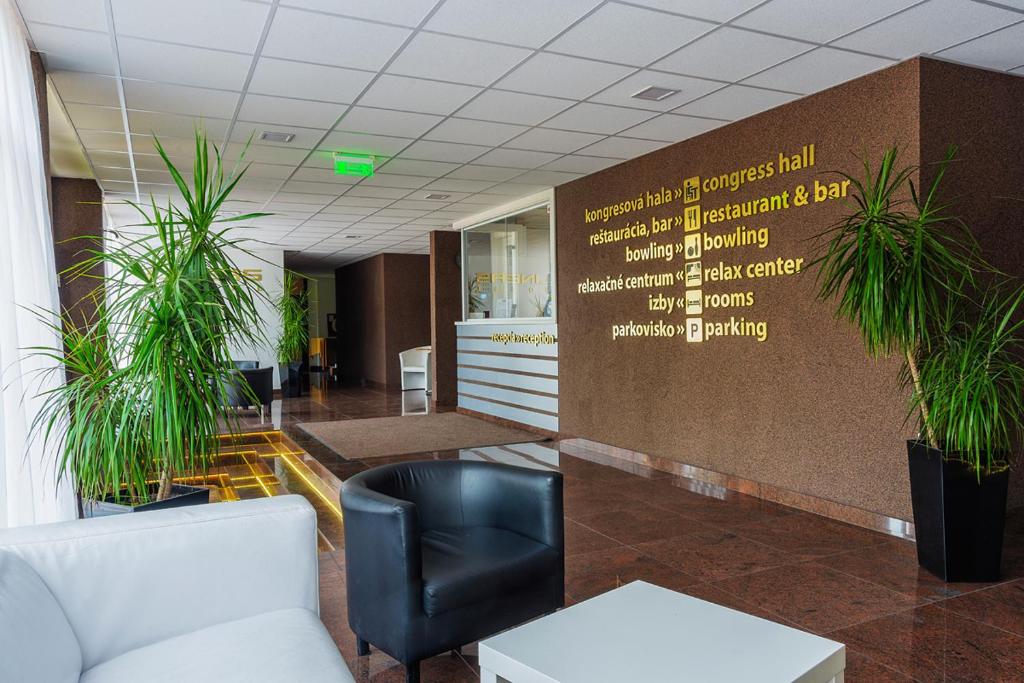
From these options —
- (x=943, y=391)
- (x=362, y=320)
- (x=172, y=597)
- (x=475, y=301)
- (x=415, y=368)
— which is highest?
(x=475, y=301)

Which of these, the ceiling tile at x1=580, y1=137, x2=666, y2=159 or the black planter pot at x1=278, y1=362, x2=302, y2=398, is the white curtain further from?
the black planter pot at x1=278, y1=362, x2=302, y2=398

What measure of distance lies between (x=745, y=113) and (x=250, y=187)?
505 cm

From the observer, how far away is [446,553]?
270 centimetres

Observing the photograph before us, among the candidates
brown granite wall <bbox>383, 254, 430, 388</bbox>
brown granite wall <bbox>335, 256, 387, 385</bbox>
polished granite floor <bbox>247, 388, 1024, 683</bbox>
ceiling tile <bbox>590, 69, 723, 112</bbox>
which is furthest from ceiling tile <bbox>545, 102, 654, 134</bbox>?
brown granite wall <bbox>335, 256, 387, 385</bbox>

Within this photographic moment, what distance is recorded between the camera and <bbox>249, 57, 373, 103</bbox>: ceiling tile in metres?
4.14

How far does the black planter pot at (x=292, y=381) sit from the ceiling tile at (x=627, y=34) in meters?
9.54

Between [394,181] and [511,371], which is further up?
[394,181]

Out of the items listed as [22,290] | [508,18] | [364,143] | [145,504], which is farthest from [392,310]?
[145,504]

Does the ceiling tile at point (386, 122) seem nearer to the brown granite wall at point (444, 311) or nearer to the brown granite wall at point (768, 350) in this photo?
the brown granite wall at point (768, 350)

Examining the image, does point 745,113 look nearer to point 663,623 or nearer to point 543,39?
point 543,39

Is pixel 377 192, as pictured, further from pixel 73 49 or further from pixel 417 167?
pixel 73 49

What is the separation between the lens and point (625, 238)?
6605 mm

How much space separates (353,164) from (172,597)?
478 cm

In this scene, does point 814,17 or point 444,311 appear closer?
point 814,17
